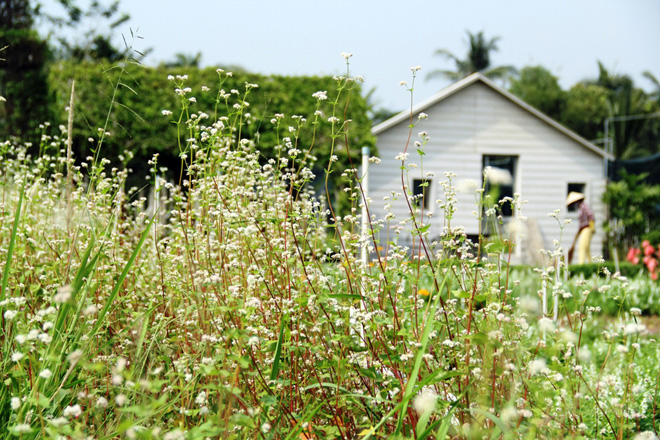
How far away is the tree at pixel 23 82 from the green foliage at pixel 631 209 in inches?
666

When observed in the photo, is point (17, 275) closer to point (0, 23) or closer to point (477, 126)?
point (477, 126)

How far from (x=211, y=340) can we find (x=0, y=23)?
26.2 metres

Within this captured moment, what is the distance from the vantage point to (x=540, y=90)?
46.9 metres

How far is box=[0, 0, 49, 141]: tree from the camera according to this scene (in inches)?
738

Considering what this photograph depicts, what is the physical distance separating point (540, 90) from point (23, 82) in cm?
3865

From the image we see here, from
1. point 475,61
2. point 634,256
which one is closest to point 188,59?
point 475,61

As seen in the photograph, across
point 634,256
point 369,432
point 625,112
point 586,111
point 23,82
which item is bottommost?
point 634,256

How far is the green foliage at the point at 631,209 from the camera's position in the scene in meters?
16.8

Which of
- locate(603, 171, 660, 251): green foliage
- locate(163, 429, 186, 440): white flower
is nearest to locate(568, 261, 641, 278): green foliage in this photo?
locate(603, 171, 660, 251): green foliage

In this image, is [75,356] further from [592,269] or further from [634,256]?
[634,256]

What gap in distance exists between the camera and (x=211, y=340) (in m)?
2.04

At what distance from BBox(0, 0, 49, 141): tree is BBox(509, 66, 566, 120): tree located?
Result: 35.3m

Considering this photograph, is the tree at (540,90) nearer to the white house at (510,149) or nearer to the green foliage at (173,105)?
the white house at (510,149)

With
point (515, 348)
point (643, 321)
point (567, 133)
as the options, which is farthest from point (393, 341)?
point (567, 133)
